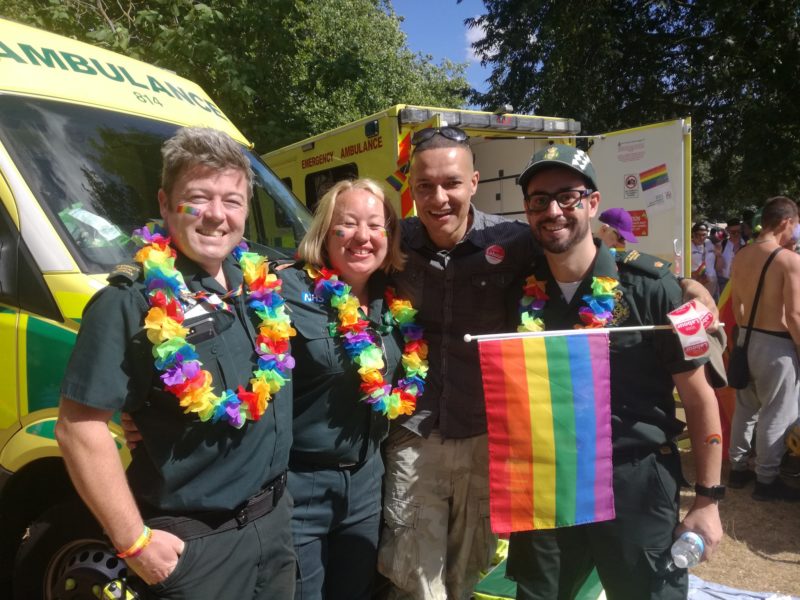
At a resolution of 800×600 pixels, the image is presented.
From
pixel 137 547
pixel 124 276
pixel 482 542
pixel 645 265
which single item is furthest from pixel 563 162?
pixel 137 547

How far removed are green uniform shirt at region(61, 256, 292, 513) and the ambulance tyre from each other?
37.2 inches

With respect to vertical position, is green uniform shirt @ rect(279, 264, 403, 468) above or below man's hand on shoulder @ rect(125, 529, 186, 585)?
above

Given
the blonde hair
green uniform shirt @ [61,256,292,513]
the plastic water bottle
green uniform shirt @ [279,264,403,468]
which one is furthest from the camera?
the blonde hair

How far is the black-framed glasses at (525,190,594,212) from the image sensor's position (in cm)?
222

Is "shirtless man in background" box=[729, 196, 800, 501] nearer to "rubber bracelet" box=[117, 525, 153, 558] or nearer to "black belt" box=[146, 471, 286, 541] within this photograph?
"black belt" box=[146, 471, 286, 541]

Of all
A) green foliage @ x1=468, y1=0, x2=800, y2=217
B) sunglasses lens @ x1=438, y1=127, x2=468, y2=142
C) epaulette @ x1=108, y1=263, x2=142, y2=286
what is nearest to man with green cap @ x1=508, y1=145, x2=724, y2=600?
sunglasses lens @ x1=438, y1=127, x2=468, y2=142

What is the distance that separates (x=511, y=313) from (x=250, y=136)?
7728 millimetres

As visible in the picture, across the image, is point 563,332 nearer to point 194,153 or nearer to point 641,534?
point 641,534

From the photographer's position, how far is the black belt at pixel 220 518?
1814 mm

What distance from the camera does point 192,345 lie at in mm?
1844

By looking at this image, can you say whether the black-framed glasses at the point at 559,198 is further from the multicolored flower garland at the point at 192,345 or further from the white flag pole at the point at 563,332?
the multicolored flower garland at the point at 192,345

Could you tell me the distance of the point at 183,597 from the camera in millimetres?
1807

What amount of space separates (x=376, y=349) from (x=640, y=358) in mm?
979

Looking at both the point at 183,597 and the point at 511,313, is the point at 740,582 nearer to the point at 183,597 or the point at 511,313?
the point at 511,313
